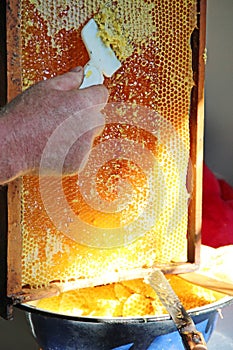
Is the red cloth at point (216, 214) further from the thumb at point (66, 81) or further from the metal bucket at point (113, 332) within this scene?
the thumb at point (66, 81)

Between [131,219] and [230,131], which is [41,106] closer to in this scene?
[131,219]

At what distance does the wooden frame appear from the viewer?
3.05 ft

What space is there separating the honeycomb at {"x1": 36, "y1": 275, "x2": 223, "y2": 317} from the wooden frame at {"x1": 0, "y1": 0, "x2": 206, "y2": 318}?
7 cm

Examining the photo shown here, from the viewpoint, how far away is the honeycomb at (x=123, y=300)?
1.12 m

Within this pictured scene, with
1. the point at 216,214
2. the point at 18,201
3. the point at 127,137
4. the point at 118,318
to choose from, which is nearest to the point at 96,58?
the point at 127,137

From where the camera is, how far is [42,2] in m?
0.96

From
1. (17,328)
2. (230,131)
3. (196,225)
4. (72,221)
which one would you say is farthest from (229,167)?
(72,221)

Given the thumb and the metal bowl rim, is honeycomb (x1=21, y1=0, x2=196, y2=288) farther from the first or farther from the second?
the thumb

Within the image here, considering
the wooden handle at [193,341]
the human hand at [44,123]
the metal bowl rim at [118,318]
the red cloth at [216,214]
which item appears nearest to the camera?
the human hand at [44,123]

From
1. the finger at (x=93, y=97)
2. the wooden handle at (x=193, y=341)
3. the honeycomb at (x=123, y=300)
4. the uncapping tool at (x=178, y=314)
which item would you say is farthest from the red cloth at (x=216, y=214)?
the finger at (x=93, y=97)

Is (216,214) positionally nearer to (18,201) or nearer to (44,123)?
(18,201)

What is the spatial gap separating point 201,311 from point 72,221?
0.29m

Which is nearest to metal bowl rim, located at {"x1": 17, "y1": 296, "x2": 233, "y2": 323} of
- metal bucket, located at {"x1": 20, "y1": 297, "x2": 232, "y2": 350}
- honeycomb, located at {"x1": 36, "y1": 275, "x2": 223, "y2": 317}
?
metal bucket, located at {"x1": 20, "y1": 297, "x2": 232, "y2": 350}

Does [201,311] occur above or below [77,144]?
below
